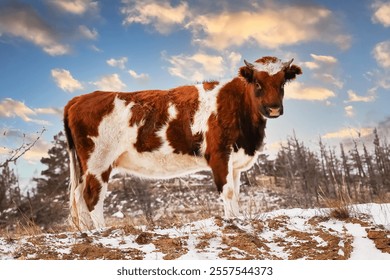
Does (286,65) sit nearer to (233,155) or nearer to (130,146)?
(233,155)

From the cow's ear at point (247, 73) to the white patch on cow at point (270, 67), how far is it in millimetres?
110

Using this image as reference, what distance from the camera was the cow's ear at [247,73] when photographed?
559 centimetres

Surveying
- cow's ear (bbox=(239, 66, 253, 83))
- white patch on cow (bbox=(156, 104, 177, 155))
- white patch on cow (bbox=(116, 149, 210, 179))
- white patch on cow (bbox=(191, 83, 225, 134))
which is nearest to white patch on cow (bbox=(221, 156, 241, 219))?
white patch on cow (bbox=(116, 149, 210, 179))

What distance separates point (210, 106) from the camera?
588 centimetres

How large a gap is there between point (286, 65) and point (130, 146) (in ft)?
7.61

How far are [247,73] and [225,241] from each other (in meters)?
2.40

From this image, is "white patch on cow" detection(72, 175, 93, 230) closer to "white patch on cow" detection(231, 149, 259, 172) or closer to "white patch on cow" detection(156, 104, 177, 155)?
"white patch on cow" detection(156, 104, 177, 155)

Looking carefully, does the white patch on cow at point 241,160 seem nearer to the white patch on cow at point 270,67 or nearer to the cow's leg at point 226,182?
the cow's leg at point 226,182

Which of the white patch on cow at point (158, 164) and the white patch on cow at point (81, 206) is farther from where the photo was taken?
the white patch on cow at point (158, 164)

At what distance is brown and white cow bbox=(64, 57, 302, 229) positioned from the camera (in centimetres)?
551

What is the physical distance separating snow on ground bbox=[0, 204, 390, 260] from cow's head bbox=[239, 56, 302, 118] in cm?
133

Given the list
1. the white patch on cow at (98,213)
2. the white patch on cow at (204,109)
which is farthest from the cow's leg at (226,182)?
the white patch on cow at (98,213)
